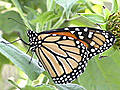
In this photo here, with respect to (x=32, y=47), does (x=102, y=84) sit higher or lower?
lower

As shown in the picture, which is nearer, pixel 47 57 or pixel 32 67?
pixel 32 67

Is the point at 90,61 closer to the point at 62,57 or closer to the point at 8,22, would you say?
the point at 62,57

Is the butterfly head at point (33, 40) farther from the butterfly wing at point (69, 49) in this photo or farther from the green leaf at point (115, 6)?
the green leaf at point (115, 6)

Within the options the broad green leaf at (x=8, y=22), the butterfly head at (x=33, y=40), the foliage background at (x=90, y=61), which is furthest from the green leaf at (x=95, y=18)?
the broad green leaf at (x=8, y=22)

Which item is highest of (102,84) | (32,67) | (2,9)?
(2,9)

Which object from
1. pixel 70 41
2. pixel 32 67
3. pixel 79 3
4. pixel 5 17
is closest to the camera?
pixel 32 67

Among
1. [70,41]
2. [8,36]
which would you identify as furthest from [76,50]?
[8,36]

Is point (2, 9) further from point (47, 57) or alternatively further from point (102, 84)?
point (102, 84)
